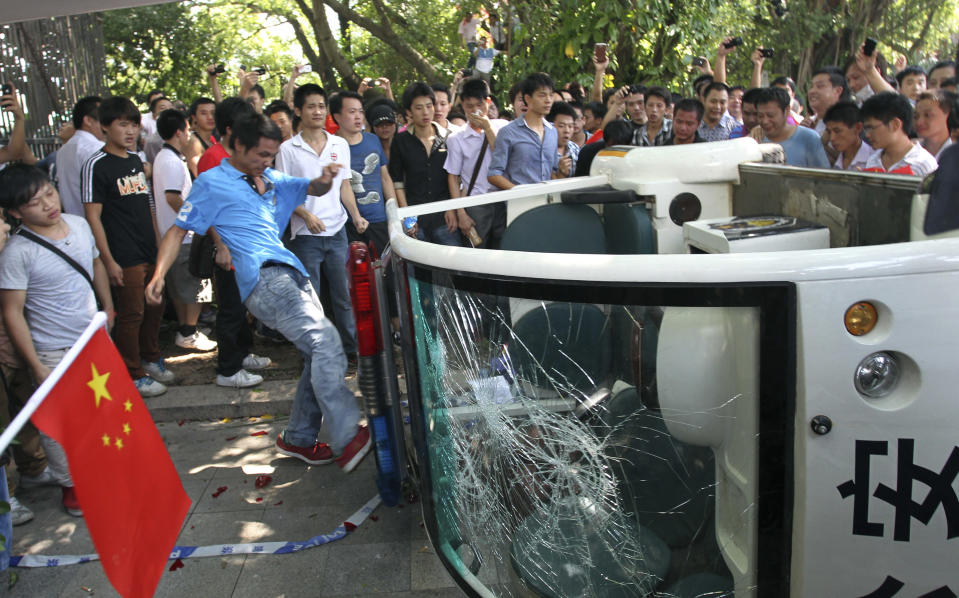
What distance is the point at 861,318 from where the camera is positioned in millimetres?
1585

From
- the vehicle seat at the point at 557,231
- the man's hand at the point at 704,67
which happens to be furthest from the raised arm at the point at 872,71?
the vehicle seat at the point at 557,231

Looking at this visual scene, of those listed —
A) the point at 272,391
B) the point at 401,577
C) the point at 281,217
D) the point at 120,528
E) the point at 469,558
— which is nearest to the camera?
the point at 120,528

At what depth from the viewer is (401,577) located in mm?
3086

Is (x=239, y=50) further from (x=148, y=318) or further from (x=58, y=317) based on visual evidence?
(x=58, y=317)

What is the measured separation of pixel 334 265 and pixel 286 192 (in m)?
1.13

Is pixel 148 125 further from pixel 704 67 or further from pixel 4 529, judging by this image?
pixel 704 67

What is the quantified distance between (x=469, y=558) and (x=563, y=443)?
574mm

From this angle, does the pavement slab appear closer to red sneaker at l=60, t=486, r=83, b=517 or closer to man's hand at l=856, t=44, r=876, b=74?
red sneaker at l=60, t=486, r=83, b=517

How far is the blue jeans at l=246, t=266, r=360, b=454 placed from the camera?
150 inches

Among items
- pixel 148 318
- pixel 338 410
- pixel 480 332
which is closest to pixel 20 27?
pixel 148 318

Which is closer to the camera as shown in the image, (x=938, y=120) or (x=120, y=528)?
(x=120, y=528)

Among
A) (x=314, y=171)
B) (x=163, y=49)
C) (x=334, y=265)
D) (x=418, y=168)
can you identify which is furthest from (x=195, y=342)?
(x=163, y=49)

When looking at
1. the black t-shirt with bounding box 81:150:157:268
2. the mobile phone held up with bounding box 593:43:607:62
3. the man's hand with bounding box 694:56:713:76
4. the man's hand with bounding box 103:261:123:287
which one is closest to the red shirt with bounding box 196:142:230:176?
the black t-shirt with bounding box 81:150:157:268

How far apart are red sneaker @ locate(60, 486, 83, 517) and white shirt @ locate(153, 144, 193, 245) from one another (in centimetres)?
228
